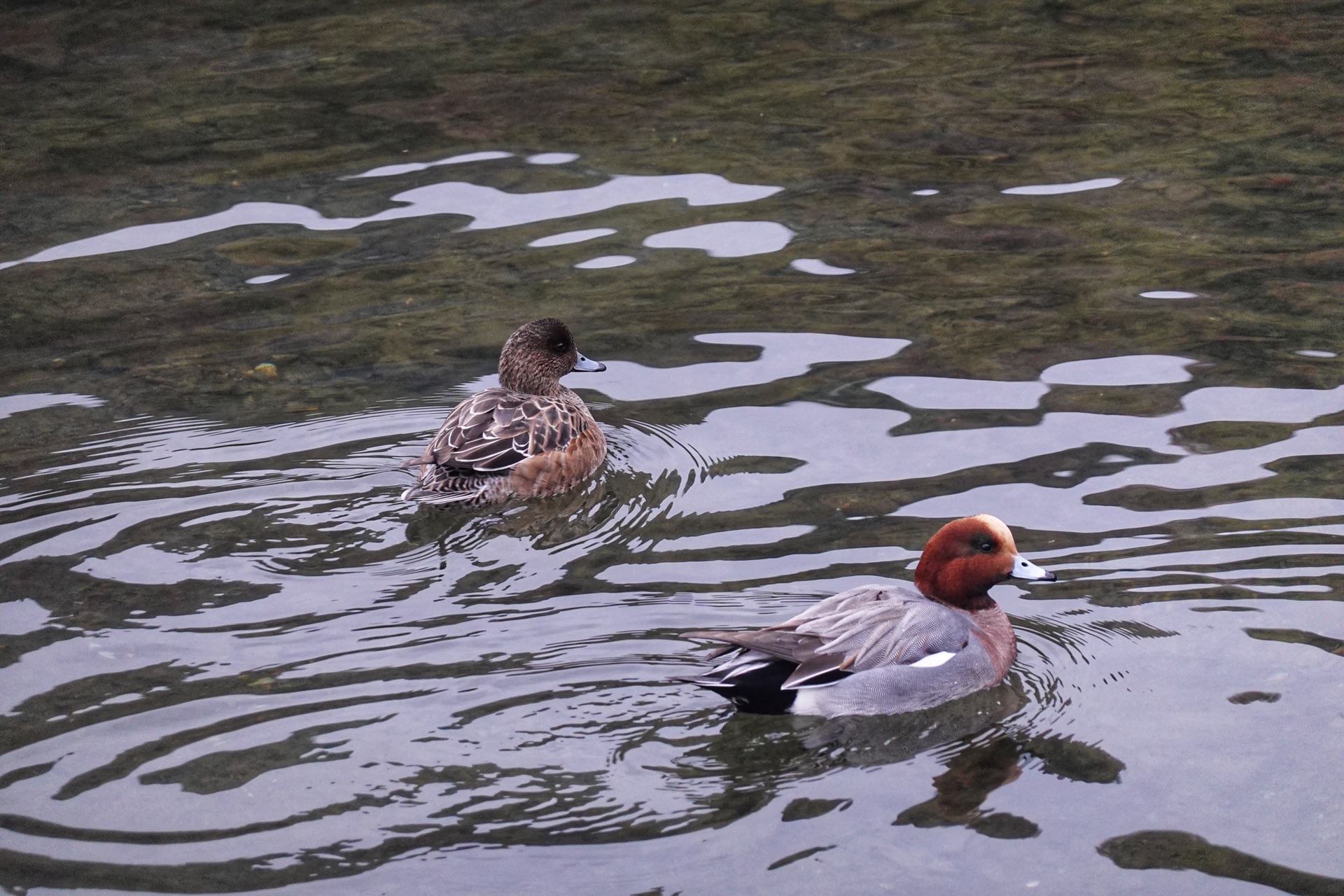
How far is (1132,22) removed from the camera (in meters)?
14.7

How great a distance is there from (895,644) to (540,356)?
350cm

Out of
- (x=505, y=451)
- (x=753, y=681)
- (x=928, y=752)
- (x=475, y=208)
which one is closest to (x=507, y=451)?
(x=505, y=451)

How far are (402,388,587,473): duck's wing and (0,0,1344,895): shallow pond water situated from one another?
29 cm

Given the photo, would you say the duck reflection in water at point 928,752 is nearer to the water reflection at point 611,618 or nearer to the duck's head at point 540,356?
the water reflection at point 611,618

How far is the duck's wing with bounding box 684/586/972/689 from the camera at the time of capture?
5957mm

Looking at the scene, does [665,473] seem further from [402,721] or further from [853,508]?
[402,721]

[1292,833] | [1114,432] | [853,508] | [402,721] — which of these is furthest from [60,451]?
[1292,833]

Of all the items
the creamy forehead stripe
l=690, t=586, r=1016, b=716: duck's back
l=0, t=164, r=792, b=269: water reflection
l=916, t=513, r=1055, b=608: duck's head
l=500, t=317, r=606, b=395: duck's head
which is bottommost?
l=690, t=586, r=1016, b=716: duck's back

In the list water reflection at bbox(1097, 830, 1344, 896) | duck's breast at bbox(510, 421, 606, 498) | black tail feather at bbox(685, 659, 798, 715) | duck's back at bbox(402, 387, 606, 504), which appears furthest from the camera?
duck's breast at bbox(510, 421, 606, 498)

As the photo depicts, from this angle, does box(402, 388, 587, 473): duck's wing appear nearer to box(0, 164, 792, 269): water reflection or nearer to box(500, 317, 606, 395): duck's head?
box(500, 317, 606, 395): duck's head

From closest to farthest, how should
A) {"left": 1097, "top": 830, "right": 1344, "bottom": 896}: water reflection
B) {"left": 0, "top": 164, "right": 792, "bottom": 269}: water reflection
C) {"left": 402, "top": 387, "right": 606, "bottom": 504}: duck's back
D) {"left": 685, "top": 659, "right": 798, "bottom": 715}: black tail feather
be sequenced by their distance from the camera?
{"left": 1097, "top": 830, "right": 1344, "bottom": 896}: water reflection
{"left": 685, "top": 659, "right": 798, "bottom": 715}: black tail feather
{"left": 402, "top": 387, "right": 606, "bottom": 504}: duck's back
{"left": 0, "top": 164, "right": 792, "bottom": 269}: water reflection

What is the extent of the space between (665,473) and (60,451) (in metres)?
3.20

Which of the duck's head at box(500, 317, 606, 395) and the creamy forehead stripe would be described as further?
the duck's head at box(500, 317, 606, 395)

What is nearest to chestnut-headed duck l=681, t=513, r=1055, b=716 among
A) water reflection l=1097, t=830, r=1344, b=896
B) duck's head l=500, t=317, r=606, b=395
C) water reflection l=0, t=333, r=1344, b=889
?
water reflection l=0, t=333, r=1344, b=889
